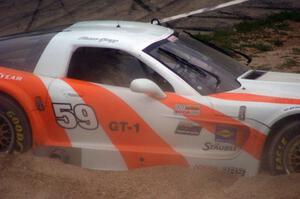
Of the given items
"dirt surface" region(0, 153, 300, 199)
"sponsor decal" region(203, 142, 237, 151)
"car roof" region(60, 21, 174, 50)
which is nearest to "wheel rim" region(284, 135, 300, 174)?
"dirt surface" region(0, 153, 300, 199)

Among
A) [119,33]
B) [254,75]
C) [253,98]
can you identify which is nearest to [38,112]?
[119,33]

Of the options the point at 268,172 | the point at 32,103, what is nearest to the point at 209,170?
the point at 268,172

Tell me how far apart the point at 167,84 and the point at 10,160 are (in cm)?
161

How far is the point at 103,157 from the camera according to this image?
227 inches

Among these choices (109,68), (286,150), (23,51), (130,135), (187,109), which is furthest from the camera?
(23,51)

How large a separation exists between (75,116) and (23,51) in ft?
3.21

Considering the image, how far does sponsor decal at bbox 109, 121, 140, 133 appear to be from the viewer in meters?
5.66

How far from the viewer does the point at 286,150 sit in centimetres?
543

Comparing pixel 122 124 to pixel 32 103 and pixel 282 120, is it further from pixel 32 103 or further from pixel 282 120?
pixel 282 120

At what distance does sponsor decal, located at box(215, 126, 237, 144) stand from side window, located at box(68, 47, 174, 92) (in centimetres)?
58

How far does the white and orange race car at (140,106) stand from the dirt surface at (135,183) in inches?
5.0

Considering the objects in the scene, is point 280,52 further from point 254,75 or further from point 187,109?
point 187,109

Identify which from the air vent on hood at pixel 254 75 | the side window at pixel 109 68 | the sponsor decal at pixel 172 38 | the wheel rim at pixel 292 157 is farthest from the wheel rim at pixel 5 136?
the wheel rim at pixel 292 157

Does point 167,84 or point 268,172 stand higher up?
point 167,84
